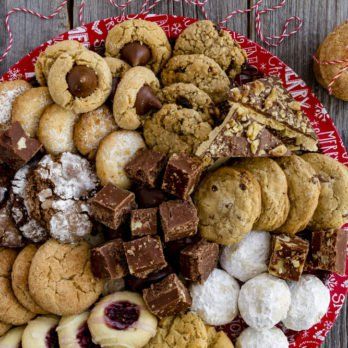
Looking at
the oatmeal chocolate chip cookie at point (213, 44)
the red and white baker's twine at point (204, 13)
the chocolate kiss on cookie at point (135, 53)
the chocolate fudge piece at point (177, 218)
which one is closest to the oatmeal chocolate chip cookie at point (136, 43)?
the chocolate kiss on cookie at point (135, 53)

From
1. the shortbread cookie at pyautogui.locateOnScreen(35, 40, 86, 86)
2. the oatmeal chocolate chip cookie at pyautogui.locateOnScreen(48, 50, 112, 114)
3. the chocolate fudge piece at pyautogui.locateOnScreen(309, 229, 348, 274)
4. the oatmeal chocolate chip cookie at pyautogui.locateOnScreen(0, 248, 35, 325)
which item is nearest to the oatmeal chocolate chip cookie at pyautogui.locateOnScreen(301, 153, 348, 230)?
the chocolate fudge piece at pyautogui.locateOnScreen(309, 229, 348, 274)

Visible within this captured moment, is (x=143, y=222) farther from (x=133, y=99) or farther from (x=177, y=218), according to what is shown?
(x=133, y=99)

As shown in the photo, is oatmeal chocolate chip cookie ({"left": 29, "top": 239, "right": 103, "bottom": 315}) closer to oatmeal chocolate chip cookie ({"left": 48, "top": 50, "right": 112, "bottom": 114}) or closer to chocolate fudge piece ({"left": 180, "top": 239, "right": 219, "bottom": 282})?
chocolate fudge piece ({"left": 180, "top": 239, "right": 219, "bottom": 282})

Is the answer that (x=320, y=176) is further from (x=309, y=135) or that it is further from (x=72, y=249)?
(x=72, y=249)

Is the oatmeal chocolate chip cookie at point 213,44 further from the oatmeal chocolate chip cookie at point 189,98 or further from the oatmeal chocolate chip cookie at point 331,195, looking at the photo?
the oatmeal chocolate chip cookie at point 331,195

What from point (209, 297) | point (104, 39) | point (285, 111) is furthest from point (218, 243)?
point (104, 39)

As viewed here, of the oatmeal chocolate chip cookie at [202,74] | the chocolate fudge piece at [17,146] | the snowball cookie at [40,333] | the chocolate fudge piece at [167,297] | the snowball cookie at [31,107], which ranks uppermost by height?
the oatmeal chocolate chip cookie at [202,74]
